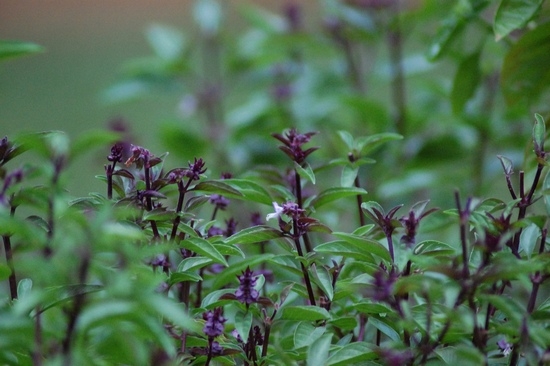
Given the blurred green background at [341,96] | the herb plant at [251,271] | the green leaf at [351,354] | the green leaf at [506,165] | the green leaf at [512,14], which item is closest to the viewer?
the herb plant at [251,271]

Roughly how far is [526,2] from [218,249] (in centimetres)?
62

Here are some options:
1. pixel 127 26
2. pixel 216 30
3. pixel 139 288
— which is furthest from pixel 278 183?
pixel 127 26

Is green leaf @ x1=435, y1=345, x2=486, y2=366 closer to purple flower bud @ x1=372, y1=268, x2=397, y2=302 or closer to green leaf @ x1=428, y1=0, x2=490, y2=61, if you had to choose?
purple flower bud @ x1=372, y1=268, x2=397, y2=302

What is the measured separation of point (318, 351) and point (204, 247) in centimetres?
16

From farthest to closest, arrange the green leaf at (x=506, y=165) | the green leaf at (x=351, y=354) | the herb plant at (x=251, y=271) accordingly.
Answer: the green leaf at (x=506, y=165) → the green leaf at (x=351, y=354) → the herb plant at (x=251, y=271)

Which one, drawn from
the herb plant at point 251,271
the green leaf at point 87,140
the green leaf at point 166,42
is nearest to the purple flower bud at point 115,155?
the herb plant at point 251,271

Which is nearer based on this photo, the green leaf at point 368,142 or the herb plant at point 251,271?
the herb plant at point 251,271

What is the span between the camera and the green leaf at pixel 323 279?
758 mm

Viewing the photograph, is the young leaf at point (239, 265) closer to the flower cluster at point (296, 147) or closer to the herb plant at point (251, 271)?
the herb plant at point (251, 271)

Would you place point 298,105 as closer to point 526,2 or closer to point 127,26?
point 526,2

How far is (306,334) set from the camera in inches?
30.0

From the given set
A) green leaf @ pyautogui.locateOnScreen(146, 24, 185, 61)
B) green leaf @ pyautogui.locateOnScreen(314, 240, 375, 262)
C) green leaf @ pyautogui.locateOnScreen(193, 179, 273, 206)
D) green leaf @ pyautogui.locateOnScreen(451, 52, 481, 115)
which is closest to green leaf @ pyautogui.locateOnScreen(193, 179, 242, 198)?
green leaf @ pyautogui.locateOnScreen(193, 179, 273, 206)

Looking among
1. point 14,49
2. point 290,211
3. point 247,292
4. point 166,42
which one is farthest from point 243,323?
point 166,42

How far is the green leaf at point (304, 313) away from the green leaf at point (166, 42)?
4.69ft
